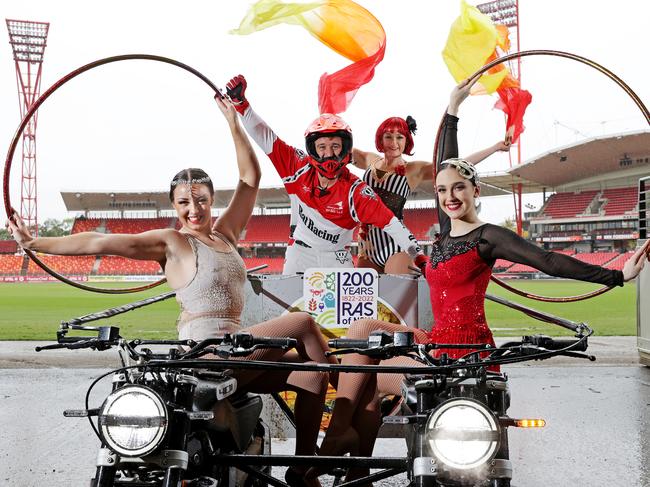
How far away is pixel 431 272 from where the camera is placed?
11.1 ft

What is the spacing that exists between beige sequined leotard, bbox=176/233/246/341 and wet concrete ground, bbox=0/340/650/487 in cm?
165

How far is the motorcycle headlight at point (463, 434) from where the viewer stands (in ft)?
5.90

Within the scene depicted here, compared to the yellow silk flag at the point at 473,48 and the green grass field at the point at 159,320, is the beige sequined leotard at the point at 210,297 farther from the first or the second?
the green grass field at the point at 159,320

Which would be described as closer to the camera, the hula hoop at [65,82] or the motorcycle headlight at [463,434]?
the motorcycle headlight at [463,434]

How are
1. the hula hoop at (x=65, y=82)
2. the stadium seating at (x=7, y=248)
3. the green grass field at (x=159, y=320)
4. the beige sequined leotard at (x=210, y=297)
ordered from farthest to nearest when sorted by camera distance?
the stadium seating at (x=7, y=248) < the green grass field at (x=159, y=320) < the hula hoop at (x=65, y=82) < the beige sequined leotard at (x=210, y=297)

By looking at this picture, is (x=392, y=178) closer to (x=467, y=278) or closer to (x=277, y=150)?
(x=277, y=150)

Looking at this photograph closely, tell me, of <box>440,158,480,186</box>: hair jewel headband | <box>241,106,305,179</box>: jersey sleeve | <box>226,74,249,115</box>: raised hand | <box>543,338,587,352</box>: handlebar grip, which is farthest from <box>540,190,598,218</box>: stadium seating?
<box>543,338,587,352</box>: handlebar grip

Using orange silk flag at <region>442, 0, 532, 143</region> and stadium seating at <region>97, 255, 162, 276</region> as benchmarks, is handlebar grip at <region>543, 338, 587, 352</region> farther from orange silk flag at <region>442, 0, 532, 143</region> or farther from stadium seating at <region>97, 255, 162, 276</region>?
stadium seating at <region>97, 255, 162, 276</region>

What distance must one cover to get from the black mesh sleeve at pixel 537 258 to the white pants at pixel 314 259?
1.52 meters

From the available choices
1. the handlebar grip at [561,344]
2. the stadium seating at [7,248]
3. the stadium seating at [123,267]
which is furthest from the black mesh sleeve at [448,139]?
the stadium seating at [7,248]

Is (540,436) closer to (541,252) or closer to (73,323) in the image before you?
(541,252)

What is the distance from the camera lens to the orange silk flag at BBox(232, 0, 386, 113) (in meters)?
4.68

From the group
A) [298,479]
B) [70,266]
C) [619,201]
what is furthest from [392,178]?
[70,266]

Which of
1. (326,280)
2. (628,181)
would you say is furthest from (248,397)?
(628,181)
